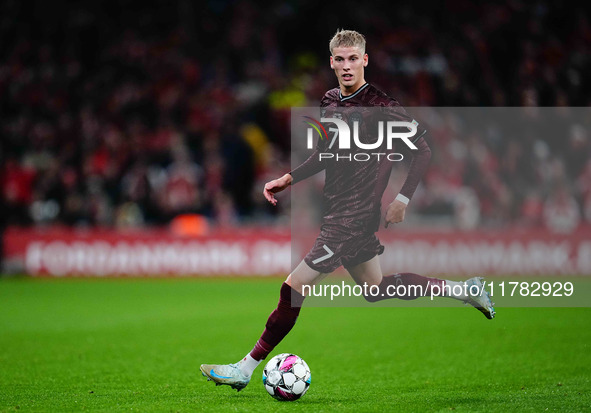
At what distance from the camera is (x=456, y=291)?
18.2 feet

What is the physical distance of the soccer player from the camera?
5344 millimetres

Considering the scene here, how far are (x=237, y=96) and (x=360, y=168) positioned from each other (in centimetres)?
1378

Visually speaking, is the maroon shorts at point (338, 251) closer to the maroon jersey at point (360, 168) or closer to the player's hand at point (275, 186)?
the maroon jersey at point (360, 168)

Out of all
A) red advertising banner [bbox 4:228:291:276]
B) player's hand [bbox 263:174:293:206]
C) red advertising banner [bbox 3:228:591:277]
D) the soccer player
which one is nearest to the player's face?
the soccer player

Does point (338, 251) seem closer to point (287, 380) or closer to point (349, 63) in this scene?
point (287, 380)

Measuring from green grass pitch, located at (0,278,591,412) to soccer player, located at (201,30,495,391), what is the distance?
54 centimetres

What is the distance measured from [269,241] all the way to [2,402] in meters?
10.8

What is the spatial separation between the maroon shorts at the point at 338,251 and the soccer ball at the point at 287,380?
2.25ft

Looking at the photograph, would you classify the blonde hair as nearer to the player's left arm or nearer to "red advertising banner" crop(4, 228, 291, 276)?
the player's left arm

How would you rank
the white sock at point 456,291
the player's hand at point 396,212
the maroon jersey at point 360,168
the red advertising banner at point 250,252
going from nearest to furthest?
1. the player's hand at point 396,212
2. the maroon jersey at point 360,168
3. the white sock at point 456,291
4. the red advertising banner at point 250,252

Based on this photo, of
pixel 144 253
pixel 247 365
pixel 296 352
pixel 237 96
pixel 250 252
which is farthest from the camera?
pixel 237 96

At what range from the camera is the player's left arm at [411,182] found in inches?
207

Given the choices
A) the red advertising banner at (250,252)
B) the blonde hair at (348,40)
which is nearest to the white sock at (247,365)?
the blonde hair at (348,40)

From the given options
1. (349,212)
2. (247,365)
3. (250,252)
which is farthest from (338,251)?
(250,252)
